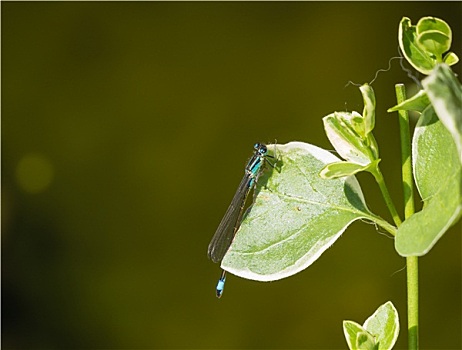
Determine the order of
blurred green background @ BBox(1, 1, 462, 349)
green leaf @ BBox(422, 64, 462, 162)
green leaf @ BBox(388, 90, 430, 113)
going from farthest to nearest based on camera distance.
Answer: blurred green background @ BBox(1, 1, 462, 349) < green leaf @ BBox(388, 90, 430, 113) < green leaf @ BBox(422, 64, 462, 162)

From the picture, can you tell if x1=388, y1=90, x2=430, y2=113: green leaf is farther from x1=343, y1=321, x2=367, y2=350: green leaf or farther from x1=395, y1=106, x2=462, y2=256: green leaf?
x1=343, y1=321, x2=367, y2=350: green leaf

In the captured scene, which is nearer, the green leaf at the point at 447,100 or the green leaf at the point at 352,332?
the green leaf at the point at 447,100

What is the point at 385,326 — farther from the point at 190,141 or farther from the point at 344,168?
the point at 190,141

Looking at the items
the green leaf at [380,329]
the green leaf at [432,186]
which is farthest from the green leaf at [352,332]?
the green leaf at [432,186]

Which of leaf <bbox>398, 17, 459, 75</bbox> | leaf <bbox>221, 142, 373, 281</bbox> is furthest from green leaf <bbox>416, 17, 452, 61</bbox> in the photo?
leaf <bbox>221, 142, 373, 281</bbox>

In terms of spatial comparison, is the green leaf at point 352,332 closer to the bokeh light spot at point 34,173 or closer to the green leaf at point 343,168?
the green leaf at point 343,168

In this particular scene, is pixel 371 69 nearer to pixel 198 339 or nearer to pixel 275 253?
pixel 198 339
